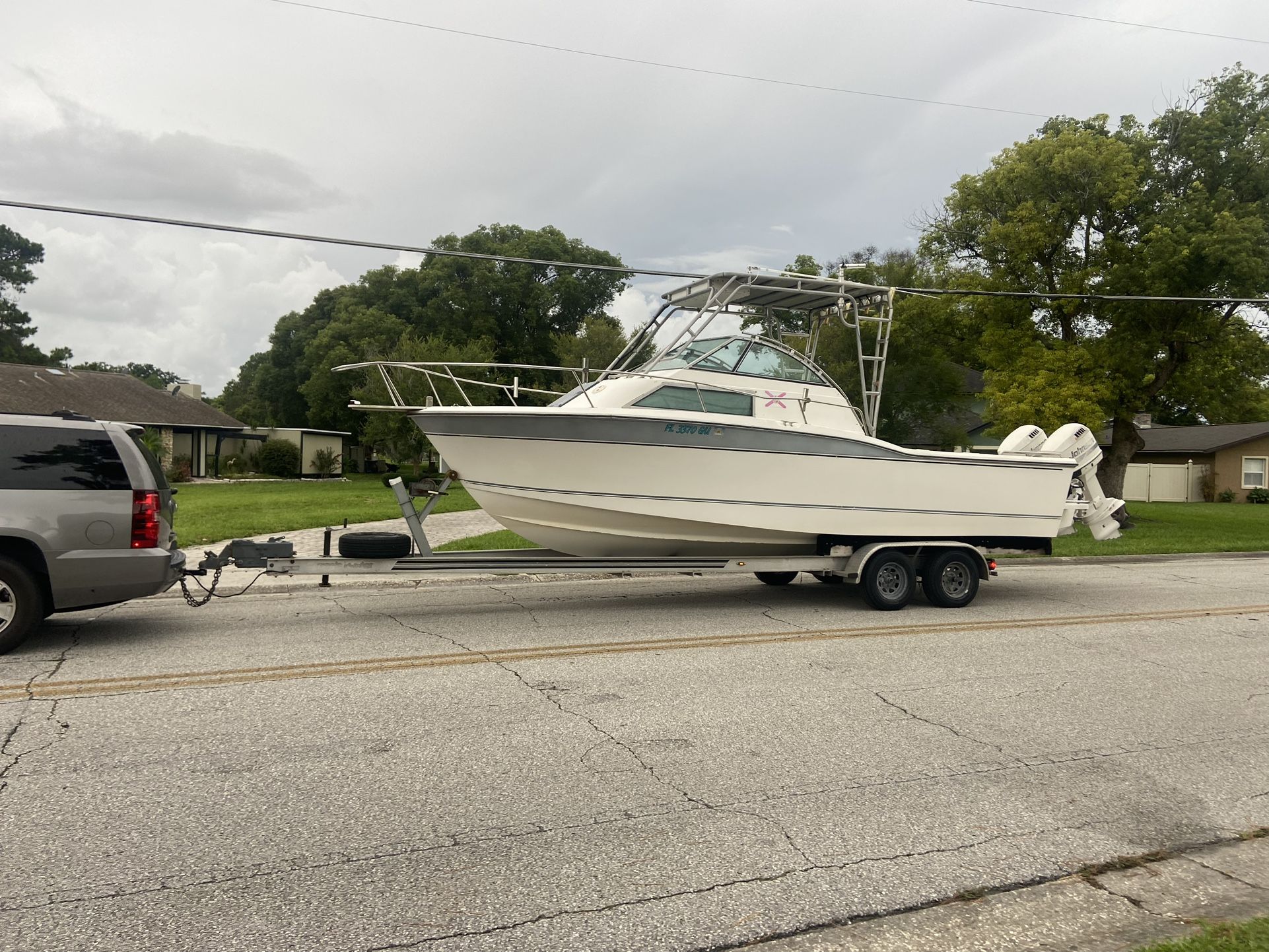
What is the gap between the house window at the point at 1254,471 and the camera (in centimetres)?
3856

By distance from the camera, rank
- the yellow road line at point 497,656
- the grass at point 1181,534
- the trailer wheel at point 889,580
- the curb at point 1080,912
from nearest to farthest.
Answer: the curb at point 1080,912, the yellow road line at point 497,656, the trailer wheel at point 889,580, the grass at point 1181,534

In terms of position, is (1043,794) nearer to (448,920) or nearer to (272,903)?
(448,920)

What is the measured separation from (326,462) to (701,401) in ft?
118

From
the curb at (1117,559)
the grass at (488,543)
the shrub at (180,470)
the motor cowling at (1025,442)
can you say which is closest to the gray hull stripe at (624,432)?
the motor cowling at (1025,442)

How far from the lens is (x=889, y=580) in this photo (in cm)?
1016

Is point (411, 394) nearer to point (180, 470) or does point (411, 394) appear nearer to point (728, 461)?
point (180, 470)

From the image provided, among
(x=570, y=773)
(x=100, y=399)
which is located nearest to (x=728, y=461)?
(x=570, y=773)

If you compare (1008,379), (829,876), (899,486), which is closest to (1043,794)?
(829,876)

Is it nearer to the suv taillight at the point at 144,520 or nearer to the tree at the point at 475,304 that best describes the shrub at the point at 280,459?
the tree at the point at 475,304

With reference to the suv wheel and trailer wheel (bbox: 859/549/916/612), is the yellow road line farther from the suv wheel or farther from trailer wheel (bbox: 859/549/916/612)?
the suv wheel

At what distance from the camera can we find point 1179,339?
23.0 m

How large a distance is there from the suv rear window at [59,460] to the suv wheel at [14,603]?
643mm

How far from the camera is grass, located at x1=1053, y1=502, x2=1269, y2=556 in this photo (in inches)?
694

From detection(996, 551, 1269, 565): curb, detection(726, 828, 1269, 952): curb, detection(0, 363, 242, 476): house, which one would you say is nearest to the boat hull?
detection(726, 828, 1269, 952): curb
